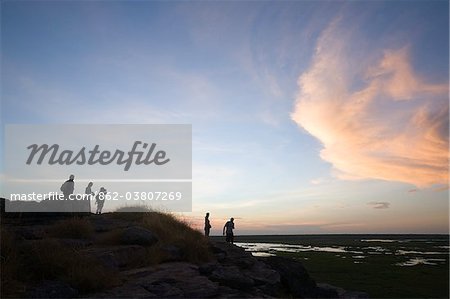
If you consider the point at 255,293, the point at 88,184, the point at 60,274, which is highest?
the point at 88,184

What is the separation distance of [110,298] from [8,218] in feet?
39.8

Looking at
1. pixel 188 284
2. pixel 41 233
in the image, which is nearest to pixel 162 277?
pixel 188 284

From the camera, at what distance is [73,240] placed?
14578 millimetres

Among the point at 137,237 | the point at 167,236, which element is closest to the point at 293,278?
the point at 167,236

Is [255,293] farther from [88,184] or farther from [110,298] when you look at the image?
[88,184]

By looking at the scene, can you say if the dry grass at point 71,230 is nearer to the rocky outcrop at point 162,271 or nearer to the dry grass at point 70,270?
the rocky outcrop at point 162,271

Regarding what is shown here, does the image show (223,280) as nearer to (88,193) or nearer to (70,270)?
(70,270)

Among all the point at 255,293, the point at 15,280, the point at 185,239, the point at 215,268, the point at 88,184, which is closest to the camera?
the point at 15,280

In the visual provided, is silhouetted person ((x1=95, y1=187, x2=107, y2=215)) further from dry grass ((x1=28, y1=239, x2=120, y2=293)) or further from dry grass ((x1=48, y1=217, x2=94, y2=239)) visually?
dry grass ((x1=28, y1=239, x2=120, y2=293))

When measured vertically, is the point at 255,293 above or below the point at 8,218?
below

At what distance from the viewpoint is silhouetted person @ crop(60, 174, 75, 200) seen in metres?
21.0

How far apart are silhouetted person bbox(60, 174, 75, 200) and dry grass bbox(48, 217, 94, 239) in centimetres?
513

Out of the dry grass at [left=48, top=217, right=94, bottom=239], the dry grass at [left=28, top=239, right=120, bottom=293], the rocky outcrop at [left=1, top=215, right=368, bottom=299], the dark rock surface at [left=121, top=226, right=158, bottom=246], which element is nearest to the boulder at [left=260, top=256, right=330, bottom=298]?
the rocky outcrop at [left=1, top=215, right=368, bottom=299]

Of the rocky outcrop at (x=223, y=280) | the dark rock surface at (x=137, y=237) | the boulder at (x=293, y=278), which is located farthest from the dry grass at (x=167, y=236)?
the boulder at (x=293, y=278)
